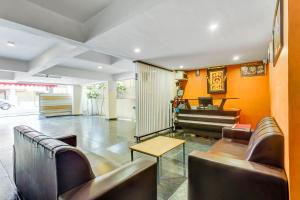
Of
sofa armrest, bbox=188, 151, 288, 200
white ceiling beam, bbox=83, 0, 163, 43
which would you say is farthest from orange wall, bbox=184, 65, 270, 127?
white ceiling beam, bbox=83, 0, 163, 43

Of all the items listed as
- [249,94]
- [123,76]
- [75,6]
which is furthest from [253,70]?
[123,76]

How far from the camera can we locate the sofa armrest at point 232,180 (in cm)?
114

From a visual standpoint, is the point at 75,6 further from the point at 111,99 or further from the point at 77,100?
the point at 77,100

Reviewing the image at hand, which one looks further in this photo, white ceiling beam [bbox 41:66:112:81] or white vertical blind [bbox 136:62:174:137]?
white ceiling beam [bbox 41:66:112:81]

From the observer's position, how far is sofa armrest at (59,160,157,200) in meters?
0.92

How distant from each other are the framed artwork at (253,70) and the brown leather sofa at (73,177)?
182 inches

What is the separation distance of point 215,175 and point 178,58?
10.6ft

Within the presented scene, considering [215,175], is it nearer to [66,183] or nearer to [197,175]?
[197,175]

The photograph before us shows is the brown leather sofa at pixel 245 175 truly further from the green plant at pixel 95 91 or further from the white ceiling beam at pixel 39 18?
the green plant at pixel 95 91

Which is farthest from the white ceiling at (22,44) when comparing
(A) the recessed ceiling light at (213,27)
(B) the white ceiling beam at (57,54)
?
(A) the recessed ceiling light at (213,27)

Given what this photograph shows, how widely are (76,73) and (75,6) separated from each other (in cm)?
483

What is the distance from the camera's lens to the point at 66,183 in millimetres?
954

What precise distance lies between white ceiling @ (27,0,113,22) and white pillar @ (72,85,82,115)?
29.8 ft

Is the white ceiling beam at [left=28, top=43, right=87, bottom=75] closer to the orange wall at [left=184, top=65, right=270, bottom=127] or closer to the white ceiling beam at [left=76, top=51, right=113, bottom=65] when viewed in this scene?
the white ceiling beam at [left=76, top=51, right=113, bottom=65]
